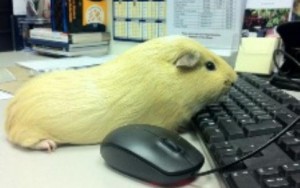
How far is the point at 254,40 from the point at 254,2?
0.36 feet

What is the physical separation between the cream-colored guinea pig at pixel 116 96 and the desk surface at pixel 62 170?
0.04ft

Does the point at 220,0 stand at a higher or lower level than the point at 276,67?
higher

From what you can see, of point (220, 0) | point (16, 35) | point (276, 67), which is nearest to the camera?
point (276, 67)

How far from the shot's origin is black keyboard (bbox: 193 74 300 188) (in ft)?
1.11

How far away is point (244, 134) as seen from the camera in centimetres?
45

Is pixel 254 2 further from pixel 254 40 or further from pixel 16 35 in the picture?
pixel 16 35

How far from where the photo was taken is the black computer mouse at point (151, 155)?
366 mm

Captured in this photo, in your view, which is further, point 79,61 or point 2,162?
point 79,61

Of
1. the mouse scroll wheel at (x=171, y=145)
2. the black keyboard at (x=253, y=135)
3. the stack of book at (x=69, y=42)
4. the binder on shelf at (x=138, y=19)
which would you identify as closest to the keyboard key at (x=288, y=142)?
the black keyboard at (x=253, y=135)

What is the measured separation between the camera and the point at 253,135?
45cm

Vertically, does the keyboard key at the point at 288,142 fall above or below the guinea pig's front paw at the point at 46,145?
above

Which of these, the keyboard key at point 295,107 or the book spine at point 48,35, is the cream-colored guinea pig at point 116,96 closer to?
the keyboard key at point 295,107

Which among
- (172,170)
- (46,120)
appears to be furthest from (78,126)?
(172,170)

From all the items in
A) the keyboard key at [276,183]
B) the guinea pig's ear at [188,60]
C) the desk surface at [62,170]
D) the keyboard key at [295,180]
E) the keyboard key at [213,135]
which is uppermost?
the guinea pig's ear at [188,60]
